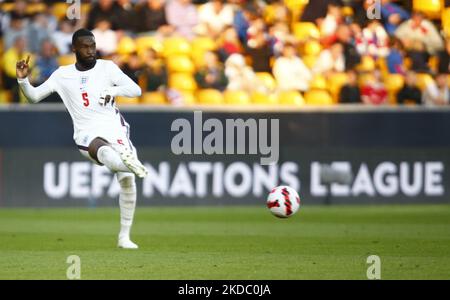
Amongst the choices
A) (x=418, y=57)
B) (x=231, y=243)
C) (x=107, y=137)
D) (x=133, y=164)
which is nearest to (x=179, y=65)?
(x=418, y=57)

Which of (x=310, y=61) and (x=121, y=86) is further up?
(x=310, y=61)

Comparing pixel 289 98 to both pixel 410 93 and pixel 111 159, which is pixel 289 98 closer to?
pixel 410 93

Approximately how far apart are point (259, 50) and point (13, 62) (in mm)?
4456

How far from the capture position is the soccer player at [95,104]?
1184cm

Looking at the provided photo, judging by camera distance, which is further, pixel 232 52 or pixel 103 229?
pixel 232 52

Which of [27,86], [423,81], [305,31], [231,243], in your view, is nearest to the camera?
[27,86]

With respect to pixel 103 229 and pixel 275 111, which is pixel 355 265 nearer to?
pixel 103 229

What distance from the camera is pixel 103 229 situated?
14922 millimetres

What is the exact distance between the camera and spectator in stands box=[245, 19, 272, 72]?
66.4 feet

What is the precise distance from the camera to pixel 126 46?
20.0 metres
